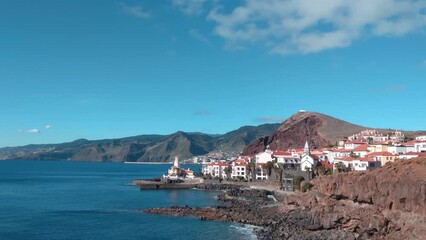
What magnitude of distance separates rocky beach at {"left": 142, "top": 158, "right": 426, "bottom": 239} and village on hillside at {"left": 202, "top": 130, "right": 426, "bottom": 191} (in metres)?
21.4

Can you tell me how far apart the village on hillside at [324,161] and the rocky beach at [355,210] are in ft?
70.2

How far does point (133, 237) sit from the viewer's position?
53.4 meters

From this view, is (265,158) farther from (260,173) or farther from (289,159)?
(289,159)

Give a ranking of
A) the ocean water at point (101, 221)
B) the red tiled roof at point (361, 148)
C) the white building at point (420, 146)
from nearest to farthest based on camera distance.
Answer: the ocean water at point (101, 221) → the white building at point (420, 146) → the red tiled roof at point (361, 148)

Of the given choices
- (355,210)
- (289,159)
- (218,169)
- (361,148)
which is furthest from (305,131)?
(355,210)

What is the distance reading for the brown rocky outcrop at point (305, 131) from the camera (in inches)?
6747

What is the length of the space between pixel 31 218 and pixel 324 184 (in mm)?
43121

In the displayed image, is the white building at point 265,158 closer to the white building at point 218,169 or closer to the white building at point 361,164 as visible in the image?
the white building at point 218,169

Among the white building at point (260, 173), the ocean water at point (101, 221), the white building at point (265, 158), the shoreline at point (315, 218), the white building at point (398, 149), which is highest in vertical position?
the white building at point (398, 149)

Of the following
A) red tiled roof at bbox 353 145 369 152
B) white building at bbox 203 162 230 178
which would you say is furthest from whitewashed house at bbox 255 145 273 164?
red tiled roof at bbox 353 145 369 152

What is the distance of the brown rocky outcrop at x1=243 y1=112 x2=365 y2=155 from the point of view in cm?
17138

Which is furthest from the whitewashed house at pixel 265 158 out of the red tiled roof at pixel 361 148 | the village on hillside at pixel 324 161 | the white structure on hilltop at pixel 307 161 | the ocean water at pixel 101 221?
the ocean water at pixel 101 221

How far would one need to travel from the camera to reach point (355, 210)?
2044 inches

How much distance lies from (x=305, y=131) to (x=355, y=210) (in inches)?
5194
